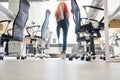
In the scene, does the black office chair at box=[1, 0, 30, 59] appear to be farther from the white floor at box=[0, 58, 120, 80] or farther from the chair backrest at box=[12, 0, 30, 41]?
the white floor at box=[0, 58, 120, 80]

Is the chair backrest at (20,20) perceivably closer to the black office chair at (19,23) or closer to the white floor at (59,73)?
the black office chair at (19,23)

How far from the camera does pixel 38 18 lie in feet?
29.1

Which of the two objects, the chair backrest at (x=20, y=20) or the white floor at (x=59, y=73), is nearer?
the white floor at (x=59, y=73)

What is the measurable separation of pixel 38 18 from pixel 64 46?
4.89 meters

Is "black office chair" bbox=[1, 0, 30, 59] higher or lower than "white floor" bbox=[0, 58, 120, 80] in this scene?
higher

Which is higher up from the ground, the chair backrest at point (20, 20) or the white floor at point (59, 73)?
the chair backrest at point (20, 20)

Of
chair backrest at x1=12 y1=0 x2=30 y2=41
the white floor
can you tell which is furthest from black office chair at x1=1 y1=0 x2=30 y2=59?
the white floor

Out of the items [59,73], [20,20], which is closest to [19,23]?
[20,20]

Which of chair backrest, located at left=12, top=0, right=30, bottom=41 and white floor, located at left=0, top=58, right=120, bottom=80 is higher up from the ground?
chair backrest, located at left=12, top=0, right=30, bottom=41

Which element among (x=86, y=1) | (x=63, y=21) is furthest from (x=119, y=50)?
(x=63, y=21)

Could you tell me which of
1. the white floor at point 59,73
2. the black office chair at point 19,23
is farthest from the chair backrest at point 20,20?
the white floor at point 59,73

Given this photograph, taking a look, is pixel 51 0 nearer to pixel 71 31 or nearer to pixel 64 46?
pixel 71 31

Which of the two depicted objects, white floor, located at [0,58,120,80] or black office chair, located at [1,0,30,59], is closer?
white floor, located at [0,58,120,80]

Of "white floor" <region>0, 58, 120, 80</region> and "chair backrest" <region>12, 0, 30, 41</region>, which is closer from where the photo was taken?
"white floor" <region>0, 58, 120, 80</region>
